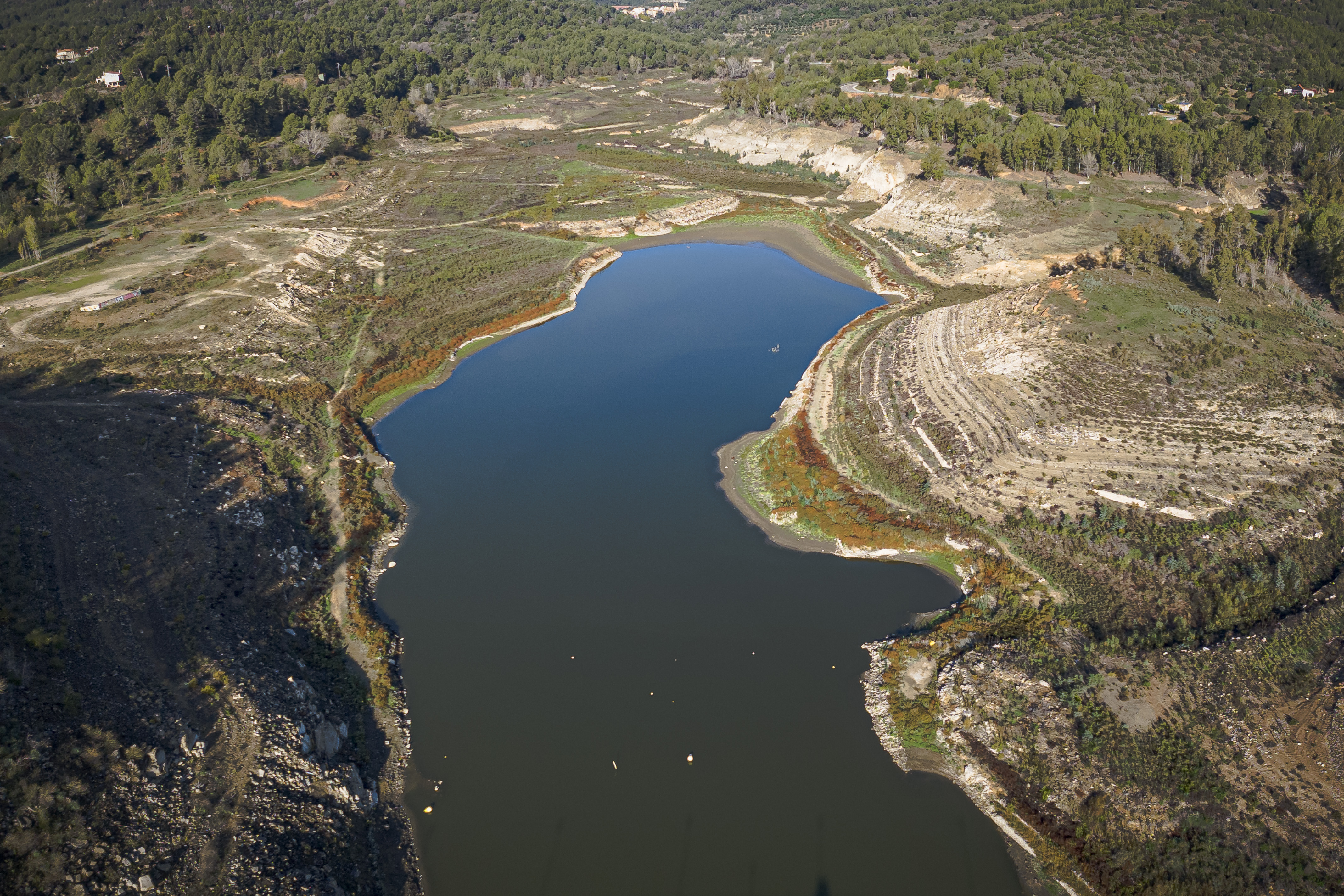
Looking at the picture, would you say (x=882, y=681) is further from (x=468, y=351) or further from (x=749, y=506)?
(x=468, y=351)

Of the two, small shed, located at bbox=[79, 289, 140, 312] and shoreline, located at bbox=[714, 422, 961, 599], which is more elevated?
small shed, located at bbox=[79, 289, 140, 312]

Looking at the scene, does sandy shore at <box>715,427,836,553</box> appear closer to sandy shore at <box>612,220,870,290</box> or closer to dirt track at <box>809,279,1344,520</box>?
dirt track at <box>809,279,1344,520</box>

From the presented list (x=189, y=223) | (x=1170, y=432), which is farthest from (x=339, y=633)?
(x=189, y=223)

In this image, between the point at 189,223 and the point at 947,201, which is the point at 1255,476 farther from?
the point at 189,223

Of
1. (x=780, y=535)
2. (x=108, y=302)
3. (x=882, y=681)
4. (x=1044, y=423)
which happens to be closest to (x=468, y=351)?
(x=108, y=302)

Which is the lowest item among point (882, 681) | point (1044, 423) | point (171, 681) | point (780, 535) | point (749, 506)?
point (882, 681)

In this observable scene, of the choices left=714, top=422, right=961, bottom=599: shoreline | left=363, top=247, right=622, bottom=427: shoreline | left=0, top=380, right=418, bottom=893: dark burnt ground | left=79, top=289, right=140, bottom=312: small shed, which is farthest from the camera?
left=79, top=289, right=140, bottom=312: small shed

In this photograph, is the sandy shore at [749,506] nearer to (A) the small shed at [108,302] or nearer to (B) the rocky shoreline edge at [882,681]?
(B) the rocky shoreline edge at [882,681]

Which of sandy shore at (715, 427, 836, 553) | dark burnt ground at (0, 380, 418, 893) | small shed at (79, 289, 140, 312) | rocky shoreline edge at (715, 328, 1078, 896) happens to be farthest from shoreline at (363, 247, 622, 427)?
small shed at (79, 289, 140, 312)

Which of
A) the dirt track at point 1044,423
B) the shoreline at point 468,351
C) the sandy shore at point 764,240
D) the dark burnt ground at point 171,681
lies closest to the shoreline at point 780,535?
the dirt track at point 1044,423
